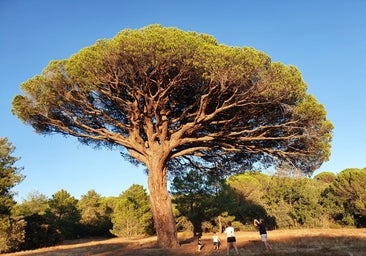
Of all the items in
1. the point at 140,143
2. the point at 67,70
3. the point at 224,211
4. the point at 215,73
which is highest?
the point at 67,70

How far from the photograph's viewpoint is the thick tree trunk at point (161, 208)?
20312 mm

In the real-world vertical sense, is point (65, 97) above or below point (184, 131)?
above

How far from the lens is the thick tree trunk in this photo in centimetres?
2031

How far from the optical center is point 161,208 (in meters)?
20.7

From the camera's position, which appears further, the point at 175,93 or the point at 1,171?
the point at 1,171

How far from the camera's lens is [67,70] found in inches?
810

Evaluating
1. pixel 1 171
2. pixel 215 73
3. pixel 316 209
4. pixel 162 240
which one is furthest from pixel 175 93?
pixel 316 209

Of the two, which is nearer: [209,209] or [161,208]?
[161,208]

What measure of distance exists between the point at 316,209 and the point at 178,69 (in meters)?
30.8

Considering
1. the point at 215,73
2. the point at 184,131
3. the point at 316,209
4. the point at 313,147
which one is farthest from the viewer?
the point at 316,209

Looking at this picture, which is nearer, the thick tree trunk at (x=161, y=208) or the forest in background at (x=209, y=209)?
the thick tree trunk at (x=161, y=208)

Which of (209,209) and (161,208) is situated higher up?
(209,209)

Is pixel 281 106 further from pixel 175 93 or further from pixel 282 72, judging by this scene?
pixel 175 93

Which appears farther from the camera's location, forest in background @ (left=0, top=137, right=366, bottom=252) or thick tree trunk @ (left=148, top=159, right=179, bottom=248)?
forest in background @ (left=0, top=137, right=366, bottom=252)
